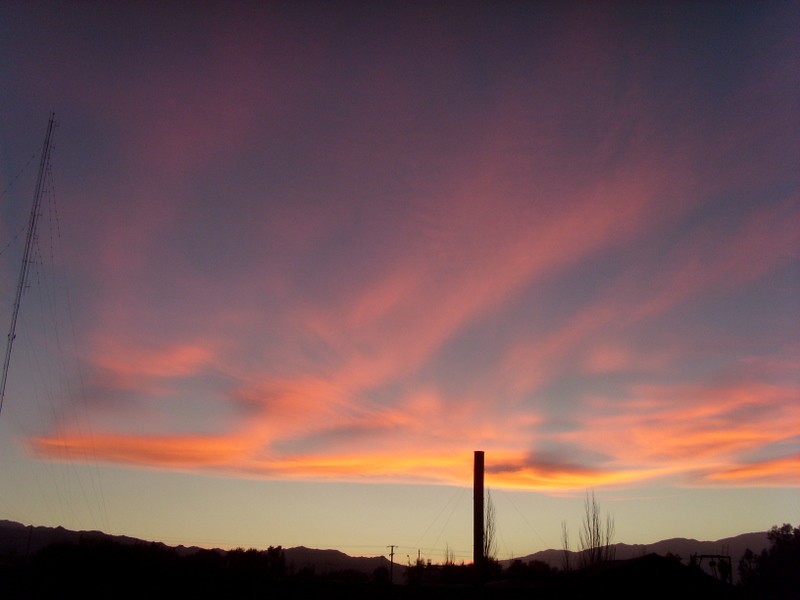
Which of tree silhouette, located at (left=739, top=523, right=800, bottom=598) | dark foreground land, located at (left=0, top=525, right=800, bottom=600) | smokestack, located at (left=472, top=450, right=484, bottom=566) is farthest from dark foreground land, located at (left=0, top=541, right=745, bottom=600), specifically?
tree silhouette, located at (left=739, top=523, right=800, bottom=598)

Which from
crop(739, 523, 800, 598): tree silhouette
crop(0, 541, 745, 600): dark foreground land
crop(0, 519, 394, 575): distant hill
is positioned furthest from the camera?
crop(0, 519, 394, 575): distant hill

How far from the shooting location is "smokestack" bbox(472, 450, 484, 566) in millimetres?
45219

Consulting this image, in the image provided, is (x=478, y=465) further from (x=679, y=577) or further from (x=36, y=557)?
(x=36, y=557)

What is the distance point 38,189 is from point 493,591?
91.3 ft

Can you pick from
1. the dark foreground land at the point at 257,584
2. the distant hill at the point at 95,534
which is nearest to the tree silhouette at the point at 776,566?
the dark foreground land at the point at 257,584

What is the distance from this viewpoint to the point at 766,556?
234 ft

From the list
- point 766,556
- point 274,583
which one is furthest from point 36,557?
point 766,556

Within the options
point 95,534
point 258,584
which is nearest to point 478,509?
point 258,584

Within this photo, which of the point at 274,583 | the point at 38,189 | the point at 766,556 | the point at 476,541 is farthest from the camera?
the point at 766,556

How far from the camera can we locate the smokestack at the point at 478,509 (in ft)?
148

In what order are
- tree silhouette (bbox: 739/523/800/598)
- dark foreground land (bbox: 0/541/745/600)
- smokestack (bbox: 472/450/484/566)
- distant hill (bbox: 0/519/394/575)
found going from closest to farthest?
dark foreground land (bbox: 0/541/745/600) → smokestack (bbox: 472/450/484/566) → tree silhouette (bbox: 739/523/800/598) → distant hill (bbox: 0/519/394/575)

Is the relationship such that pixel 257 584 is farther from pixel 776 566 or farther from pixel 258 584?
pixel 776 566

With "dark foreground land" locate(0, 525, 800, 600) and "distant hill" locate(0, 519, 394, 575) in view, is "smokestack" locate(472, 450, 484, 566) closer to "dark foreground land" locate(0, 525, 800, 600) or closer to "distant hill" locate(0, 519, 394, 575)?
"dark foreground land" locate(0, 525, 800, 600)

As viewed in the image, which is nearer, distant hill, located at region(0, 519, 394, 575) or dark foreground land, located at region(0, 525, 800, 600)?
dark foreground land, located at region(0, 525, 800, 600)
